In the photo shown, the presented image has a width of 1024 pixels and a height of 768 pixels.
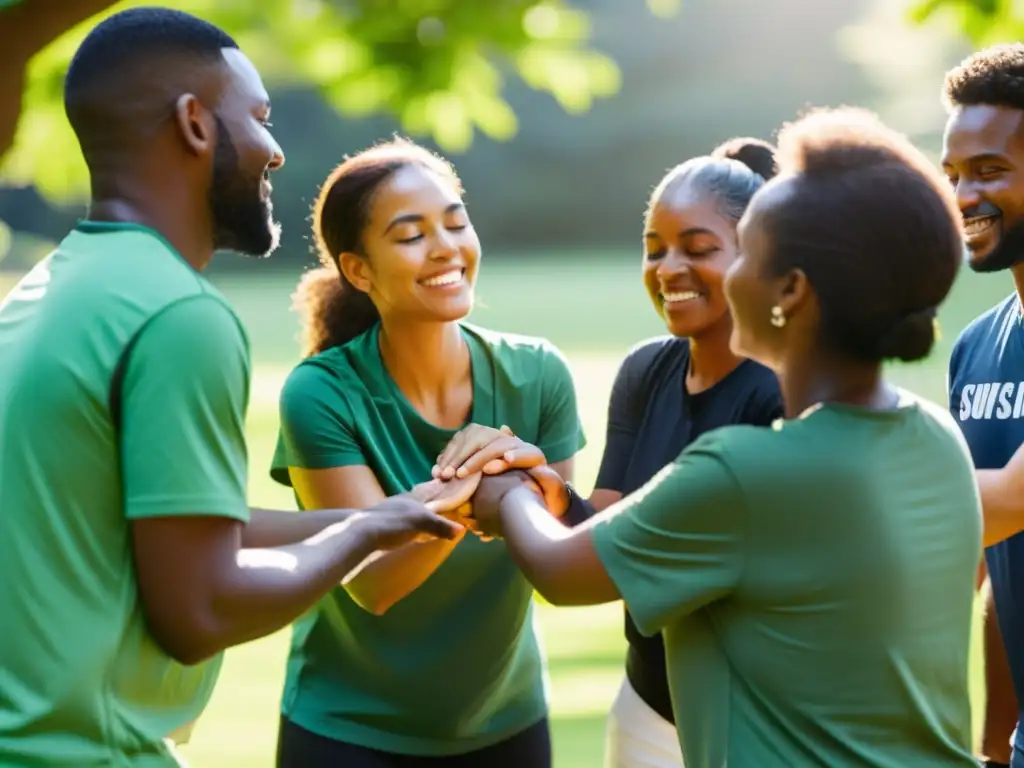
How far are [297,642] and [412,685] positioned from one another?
1.12ft

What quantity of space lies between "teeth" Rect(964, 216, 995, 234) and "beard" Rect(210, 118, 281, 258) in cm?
182

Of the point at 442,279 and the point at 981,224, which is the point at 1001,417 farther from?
the point at 442,279

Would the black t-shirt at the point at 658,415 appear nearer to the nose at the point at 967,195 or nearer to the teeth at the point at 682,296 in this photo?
the teeth at the point at 682,296

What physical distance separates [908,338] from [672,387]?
1220 millimetres

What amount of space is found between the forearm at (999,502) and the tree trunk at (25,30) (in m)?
3.06

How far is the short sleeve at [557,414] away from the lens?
385 centimetres

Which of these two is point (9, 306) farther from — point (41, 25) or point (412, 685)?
point (41, 25)

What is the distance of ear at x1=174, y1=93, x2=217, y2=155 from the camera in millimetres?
2682

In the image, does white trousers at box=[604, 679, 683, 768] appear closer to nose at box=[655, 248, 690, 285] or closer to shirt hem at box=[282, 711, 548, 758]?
shirt hem at box=[282, 711, 548, 758]

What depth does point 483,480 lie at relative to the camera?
3367 mm

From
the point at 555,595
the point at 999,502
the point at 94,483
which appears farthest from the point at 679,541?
the point at 999,502

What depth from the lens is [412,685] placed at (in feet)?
12.1

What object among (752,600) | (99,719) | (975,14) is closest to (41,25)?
(99,719)

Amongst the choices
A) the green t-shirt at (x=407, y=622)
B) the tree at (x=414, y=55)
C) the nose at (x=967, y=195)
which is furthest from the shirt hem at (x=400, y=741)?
the tree at (x=414, y=55)
